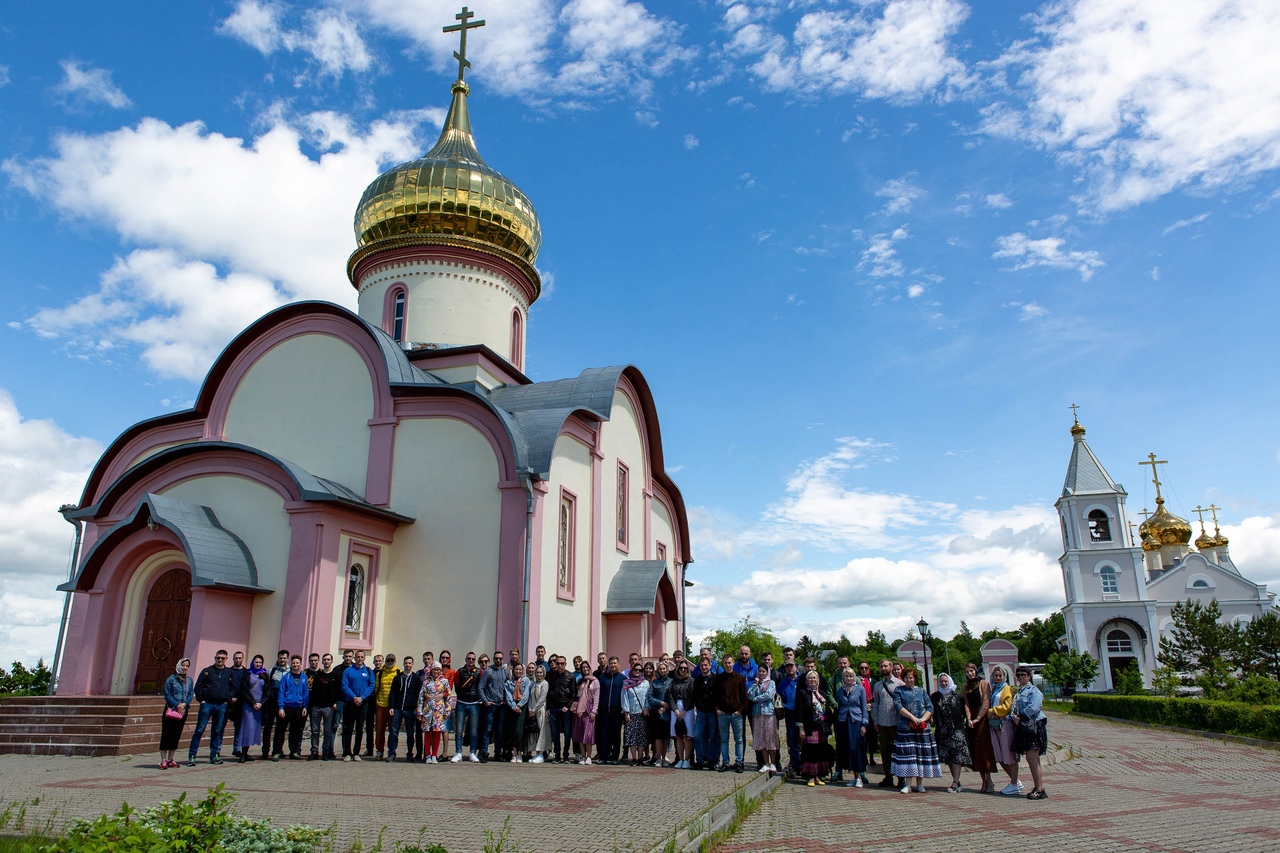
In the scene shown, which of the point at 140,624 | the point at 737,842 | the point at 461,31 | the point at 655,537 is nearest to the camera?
the point at 737,842

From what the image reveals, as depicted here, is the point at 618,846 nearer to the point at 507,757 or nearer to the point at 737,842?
the point at 737,842

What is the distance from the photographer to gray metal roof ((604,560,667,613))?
15336 millimetres

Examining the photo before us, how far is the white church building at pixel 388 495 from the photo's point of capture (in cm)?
1229

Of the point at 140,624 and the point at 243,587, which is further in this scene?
the point at 140,624

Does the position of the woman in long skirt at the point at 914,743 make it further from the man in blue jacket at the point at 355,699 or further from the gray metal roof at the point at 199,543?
the gray metal roof at the point at 199,543

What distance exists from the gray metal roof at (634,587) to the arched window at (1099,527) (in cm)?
3446

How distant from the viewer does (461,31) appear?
20922 mm

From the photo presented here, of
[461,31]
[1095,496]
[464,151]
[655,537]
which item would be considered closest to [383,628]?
[655,537]

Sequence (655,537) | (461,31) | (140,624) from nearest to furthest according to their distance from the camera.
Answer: (140,624), (655,537), (461,31)

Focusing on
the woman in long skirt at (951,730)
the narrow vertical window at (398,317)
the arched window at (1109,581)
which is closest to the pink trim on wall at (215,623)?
the narrow vertical window at (398,317)

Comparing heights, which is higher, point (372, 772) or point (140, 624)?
point (140, 624)

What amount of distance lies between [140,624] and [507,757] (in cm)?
619

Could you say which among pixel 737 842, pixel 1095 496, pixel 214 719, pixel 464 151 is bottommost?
pixel 737 842

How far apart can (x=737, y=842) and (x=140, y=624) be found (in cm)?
1041
